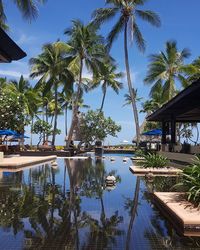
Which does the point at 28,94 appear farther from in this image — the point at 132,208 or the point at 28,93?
the point at 132,208

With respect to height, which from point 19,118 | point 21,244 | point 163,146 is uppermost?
point 19,118

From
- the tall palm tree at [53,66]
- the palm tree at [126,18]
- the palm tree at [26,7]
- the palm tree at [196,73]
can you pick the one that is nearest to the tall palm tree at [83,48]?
the tall palm tree at [53,66]

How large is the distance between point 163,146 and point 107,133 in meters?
22.1

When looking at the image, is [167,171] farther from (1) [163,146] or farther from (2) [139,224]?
(1) [163,146]

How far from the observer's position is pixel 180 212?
683cm

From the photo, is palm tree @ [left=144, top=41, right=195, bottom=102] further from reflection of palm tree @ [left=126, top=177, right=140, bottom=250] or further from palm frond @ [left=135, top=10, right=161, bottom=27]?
reflection of palm tree @ [left=126, top=177, right=140, bottom=250]

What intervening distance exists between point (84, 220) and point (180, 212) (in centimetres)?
173

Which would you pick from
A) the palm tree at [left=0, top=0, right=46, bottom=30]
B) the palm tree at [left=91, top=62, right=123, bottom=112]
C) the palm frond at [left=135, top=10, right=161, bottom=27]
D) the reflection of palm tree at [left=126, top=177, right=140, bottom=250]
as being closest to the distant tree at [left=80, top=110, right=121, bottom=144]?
the palm tree at [left=91, top=62, right=123, bottom=112]

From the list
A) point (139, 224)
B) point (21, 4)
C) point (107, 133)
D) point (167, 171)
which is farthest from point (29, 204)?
point (107, 133)

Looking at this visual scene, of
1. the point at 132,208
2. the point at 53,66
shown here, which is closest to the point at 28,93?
the point at 53,66

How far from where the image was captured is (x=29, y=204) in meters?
8.52

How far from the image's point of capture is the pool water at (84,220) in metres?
5.53

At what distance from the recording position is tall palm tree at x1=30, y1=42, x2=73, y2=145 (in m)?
39.9

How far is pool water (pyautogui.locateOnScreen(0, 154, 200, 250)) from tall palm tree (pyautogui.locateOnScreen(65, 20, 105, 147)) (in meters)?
29.2
